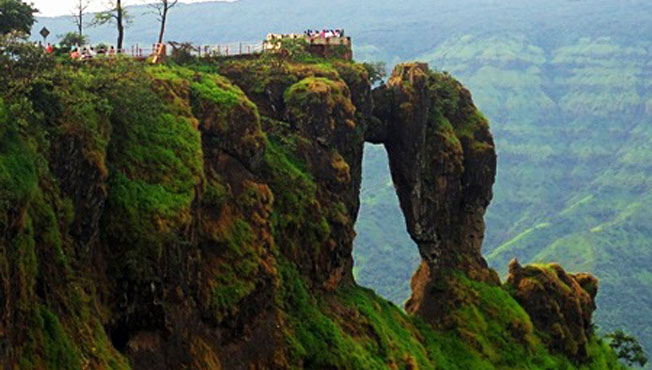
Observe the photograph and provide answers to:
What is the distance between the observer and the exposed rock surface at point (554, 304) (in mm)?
82312

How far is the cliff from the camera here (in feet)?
127

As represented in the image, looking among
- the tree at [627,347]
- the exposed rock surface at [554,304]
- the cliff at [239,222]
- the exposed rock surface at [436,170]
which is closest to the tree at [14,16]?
the cliff at [239,222]

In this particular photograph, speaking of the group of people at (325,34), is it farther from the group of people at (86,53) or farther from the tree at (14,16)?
the tree at (14,16)

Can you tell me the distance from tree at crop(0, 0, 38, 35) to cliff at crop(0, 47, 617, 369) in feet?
28.3

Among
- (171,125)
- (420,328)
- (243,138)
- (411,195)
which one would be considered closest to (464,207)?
(411,195)

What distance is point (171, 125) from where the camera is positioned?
167 feet

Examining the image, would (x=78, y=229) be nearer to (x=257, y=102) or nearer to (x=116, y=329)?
(x=116, y=329)

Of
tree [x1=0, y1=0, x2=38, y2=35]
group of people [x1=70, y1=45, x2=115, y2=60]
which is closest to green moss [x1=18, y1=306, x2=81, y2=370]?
group of people [x1=70, y1=45, x2=115, y2=60]

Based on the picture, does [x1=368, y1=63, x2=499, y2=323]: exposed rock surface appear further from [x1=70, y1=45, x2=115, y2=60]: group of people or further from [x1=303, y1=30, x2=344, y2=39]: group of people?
[x1=70, y1=45, x2=115, y2=60]: group of people

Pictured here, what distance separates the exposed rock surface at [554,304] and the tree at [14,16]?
141 ft

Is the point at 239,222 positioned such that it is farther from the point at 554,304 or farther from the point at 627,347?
the point at 627,347

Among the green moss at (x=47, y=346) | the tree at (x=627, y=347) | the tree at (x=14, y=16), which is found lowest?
the tree at (x=627, y=347)

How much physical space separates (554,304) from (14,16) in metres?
45.2

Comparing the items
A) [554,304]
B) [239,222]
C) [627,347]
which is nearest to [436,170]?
[554,304]
